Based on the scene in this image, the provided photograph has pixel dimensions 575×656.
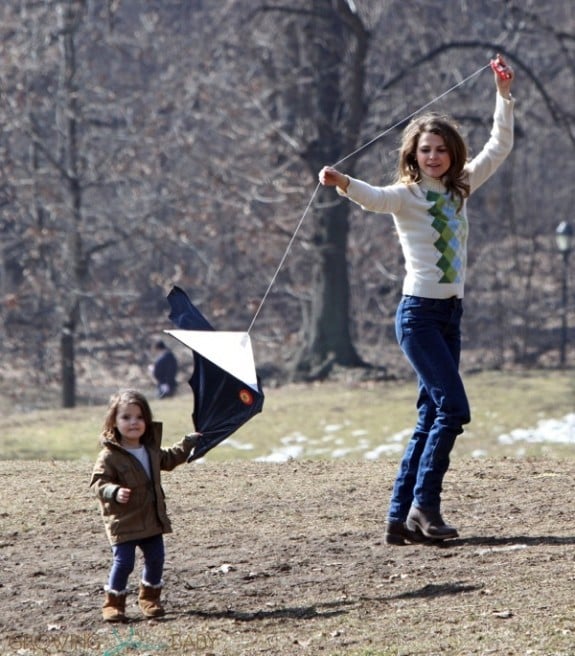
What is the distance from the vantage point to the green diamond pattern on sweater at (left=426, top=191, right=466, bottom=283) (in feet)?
19.9

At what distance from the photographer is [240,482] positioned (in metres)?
8.34

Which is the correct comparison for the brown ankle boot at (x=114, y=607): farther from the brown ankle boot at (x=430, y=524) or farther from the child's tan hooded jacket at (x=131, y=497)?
the brown ankle boot at (x=430, y=524)

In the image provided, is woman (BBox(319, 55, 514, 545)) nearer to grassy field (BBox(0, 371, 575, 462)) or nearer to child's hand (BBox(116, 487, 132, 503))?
child's hand (BBox(116, 487, 132, 503))

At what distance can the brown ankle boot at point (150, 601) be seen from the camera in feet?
18.0

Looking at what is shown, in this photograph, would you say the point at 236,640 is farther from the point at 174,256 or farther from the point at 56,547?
the point at 174,256

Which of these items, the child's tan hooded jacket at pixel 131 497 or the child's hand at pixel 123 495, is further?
the child's tan hooded jacket at pixel 131 497

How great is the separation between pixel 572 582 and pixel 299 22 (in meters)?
19.4

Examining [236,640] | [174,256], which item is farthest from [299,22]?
[236,640]

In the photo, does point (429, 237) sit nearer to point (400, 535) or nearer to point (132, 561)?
point (400, 535)

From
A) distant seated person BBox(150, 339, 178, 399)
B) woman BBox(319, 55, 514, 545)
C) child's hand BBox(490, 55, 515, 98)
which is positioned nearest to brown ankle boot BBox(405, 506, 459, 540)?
woman BBox(319, 55, 514, 545)

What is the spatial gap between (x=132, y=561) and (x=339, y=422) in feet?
42.5

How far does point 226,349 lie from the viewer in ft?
19.7

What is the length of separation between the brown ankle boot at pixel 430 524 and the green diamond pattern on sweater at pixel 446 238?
110 cm

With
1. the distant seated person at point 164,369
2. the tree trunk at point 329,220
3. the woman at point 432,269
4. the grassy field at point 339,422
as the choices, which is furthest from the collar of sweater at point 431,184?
the tree trunk at point 329,220
